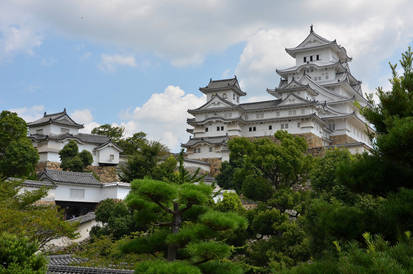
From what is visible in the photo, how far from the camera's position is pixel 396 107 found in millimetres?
7754

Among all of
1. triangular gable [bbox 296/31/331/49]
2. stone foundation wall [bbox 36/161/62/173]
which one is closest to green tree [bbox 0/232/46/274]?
stone foundation wall [bbox 36/161/62/173]

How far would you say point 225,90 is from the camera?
46312 mm

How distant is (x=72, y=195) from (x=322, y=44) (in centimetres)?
3626

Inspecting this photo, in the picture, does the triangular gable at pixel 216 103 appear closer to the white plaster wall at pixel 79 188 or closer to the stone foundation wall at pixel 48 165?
the stone foundation wall at pixel 48 165

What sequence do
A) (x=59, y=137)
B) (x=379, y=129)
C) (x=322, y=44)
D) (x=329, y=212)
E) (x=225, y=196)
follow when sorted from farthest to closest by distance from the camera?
(x=322, y=44) → (x=59, y=137) → (x=225, y=196) → (x=379, y=129) → (x=329, y=212)

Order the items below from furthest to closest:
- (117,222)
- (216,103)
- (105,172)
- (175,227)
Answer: (216,103) < (105,172) < (117,222) < (175,227)

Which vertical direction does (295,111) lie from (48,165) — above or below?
above

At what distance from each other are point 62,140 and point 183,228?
32.1 m

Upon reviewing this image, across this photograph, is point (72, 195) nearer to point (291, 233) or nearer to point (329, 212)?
point (291, 233)

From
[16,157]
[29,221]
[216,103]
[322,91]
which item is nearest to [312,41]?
[322,91]

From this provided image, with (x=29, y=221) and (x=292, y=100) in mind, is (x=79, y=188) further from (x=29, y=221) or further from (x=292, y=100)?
(x=292, y=100)

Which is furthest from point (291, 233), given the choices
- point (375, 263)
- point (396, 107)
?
point (375, 263)

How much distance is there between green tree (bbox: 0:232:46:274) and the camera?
7340 millimetres

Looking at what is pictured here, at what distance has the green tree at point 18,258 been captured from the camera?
7340mm
